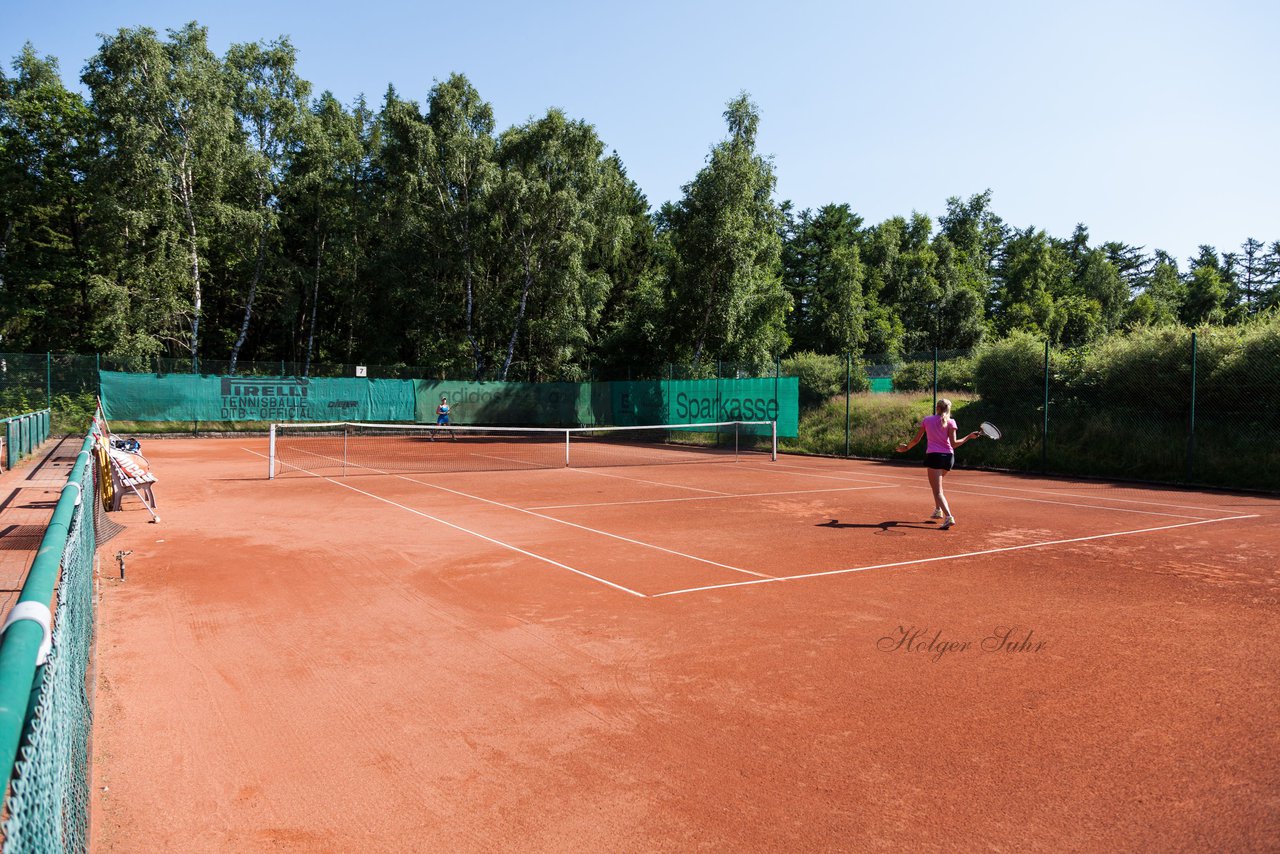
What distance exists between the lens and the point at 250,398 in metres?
31.7

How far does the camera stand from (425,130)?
116ft

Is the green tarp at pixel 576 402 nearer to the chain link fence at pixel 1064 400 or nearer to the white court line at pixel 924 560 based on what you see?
the chain link fence at pixel 1064 400

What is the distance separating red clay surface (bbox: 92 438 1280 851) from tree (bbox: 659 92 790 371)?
943 inches

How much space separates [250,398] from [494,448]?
1196 cm

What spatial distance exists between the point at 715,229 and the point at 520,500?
71.7 ft

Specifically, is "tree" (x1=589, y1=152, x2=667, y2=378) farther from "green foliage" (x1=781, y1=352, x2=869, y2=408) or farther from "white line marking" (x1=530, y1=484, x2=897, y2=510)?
"white line marking" (x1=530, y1=484, x2=897, y2=510)

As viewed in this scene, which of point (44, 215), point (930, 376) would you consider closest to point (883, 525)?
point (930, 376)

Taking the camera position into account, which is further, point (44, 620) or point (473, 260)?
point (473, 260)

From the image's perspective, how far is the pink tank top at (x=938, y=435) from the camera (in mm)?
10656

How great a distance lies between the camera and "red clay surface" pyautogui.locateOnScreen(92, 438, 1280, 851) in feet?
11.0

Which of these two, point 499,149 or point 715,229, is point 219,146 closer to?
point 499,149

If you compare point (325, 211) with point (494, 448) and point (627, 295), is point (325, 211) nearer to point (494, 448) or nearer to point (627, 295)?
point (627, 295)

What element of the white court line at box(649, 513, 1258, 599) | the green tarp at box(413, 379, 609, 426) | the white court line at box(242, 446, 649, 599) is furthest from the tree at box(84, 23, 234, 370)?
the white court line at box(649, 513, 1258, 599)

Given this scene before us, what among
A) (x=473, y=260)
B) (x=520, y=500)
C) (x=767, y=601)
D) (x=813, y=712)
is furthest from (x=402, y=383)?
(x=813, y=712)
